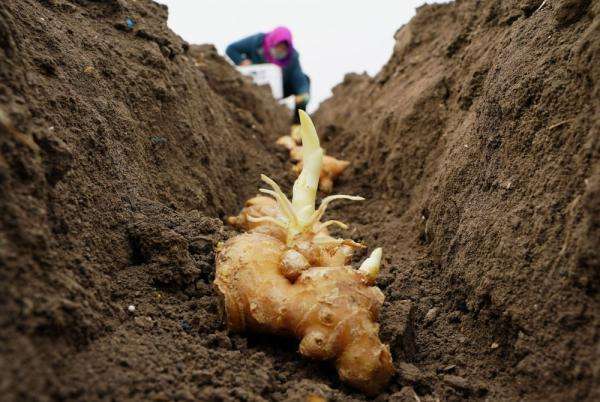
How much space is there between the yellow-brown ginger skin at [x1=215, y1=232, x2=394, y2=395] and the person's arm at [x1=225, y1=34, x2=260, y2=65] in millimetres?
5402

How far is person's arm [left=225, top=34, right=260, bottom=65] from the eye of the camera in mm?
6637

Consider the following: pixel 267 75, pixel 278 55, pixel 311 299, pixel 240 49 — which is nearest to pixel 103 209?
pixel 311 299

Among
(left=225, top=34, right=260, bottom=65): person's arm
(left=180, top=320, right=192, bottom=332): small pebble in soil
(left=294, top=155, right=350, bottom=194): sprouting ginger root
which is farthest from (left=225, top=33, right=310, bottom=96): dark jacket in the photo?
(left=180, top=320, right=192, bottom=332): small pebble in soil

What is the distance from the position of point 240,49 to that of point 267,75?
27.2 inches

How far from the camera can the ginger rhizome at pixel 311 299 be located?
1.43 meters

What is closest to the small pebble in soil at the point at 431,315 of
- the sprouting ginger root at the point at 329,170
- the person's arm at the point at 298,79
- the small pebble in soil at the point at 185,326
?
the small pebble in soil at the point at 185,326

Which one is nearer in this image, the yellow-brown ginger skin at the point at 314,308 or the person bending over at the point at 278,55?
the yellow-brown ginger skin at the point at 314,308

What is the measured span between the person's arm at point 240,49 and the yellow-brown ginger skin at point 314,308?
5402mm

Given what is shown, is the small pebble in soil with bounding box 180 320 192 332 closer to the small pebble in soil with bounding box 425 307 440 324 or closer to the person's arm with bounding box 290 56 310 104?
the small pebble in soil with bounding box 425 307 440 324

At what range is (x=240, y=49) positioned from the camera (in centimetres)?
670

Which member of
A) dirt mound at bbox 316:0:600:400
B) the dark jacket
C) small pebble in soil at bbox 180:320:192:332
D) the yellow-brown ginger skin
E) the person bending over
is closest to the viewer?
dirt mound at bbox 316:0:600:400

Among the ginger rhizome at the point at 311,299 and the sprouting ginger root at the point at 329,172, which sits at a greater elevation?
the sprouting ginger root at the point at 329,172

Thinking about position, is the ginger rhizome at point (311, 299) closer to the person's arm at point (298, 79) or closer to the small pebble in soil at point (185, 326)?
the small pebble in soil at point (185, 326)

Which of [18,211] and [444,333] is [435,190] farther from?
[18,211]
